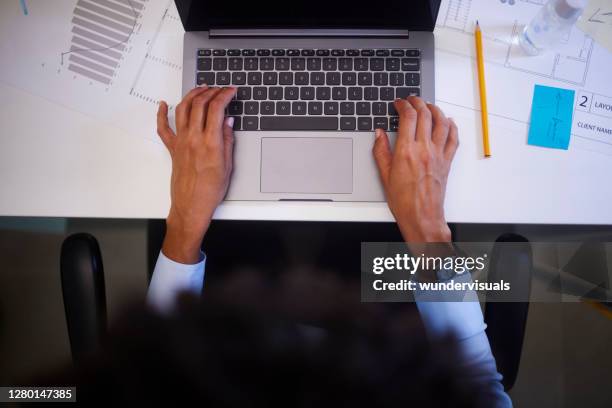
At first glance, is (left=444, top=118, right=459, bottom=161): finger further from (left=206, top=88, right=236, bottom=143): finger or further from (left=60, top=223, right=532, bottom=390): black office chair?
(left=206, top=88, right=236, bottom=143): finger

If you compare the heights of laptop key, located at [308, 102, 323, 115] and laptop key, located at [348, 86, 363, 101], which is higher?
laptop key, located at [348, 86, 363, 101]

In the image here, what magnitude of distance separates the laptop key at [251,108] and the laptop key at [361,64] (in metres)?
0.18

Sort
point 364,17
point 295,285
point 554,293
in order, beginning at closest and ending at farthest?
point 295,285 < point 364,17 < point 554,293

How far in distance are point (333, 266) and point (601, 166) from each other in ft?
1.80

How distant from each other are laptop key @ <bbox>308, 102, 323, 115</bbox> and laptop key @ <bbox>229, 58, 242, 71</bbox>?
14cm

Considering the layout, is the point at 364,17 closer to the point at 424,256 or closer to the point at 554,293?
the point at 424,256

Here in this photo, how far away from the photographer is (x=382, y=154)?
2.24ft

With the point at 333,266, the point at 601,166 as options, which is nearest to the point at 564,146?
the point at 601,166

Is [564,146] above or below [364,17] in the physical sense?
below

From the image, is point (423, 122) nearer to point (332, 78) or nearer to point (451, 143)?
point (451, 143)

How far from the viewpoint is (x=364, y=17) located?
27.3 inches

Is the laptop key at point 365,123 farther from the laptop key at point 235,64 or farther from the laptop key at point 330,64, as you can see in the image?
the laptop key at point 235,64

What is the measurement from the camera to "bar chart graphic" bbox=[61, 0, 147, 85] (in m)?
0.74

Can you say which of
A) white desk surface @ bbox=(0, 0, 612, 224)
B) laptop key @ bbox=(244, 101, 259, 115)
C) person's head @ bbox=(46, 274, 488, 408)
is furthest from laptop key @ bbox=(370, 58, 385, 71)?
person's head @ bbox=(46, 274, 488, 408)
